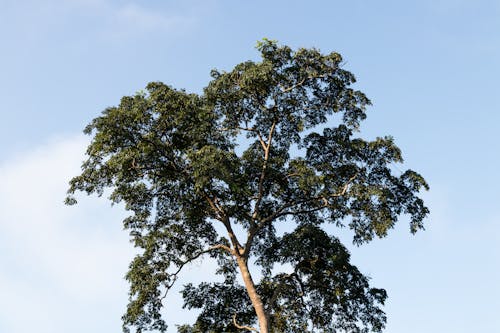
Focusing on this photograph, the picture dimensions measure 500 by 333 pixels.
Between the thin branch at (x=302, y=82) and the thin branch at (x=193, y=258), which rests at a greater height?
the thin branch at (x=302, y=82)

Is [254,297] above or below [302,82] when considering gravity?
below

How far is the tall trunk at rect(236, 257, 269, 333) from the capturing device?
22750 millimetres

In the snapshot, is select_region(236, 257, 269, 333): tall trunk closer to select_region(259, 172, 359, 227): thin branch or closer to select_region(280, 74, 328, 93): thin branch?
select_region(259, 172, 359, 227): thin branch

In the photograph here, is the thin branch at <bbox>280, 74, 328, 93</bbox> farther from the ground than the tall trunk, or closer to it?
farther from the ground

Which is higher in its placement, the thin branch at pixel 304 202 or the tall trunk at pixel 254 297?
the thin branch at pixel 304 202

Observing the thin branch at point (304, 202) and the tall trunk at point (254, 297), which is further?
the thin branch at point (304, 202)

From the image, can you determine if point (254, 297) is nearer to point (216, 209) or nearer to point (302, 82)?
point (216, 209)

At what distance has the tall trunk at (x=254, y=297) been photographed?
74.6ft

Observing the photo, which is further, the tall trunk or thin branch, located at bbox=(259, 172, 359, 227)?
thin branch, located at bbox=(259, 172, 359, 227)

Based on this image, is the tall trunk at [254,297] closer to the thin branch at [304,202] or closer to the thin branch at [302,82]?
the thin branch at [304,202]

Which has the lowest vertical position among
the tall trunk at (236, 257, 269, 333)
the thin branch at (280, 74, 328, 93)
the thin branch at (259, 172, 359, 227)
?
the tall trunk at (236, 257, 269, 333)

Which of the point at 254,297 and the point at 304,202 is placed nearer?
the point at 254,297

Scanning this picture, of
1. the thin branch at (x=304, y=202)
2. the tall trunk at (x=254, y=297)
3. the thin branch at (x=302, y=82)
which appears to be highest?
the thin branch at (x=302, y=82)

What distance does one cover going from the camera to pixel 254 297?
23281 mm
